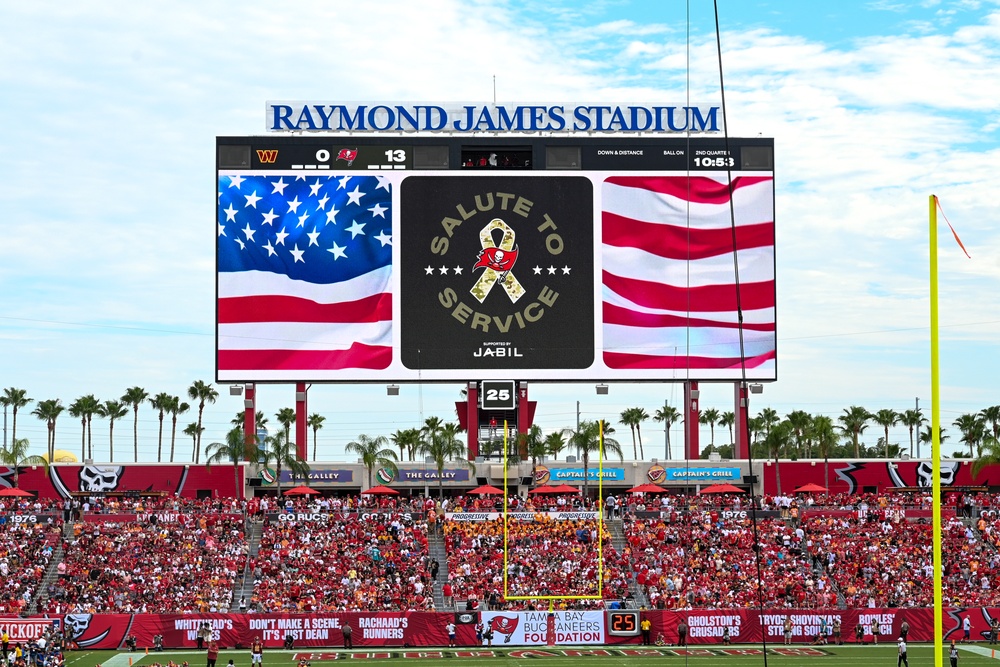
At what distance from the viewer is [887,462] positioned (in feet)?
220

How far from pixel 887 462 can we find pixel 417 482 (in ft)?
80.7

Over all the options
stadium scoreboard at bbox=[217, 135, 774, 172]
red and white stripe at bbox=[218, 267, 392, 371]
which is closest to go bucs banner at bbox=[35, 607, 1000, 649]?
red and white stripe at bbox=[218, 267, 392, 371]

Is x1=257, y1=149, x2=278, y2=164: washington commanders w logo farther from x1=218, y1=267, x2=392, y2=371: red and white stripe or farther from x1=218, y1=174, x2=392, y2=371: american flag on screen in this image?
x1=218, y1=267, x2=392, y2=371: red and white stripe

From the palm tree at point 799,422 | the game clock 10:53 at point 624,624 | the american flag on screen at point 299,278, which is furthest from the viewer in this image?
the palm tree at point 799,422

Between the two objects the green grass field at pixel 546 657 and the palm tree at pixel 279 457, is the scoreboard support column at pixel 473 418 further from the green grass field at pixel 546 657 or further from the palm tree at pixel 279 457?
the green grass field at pixel 546 657

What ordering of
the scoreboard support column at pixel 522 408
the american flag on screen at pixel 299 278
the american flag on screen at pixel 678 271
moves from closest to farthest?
the american flag on screen at pixel 299 278, the american flag on screen at pixel 678 271, the scoreboard support column at pixel 522 408

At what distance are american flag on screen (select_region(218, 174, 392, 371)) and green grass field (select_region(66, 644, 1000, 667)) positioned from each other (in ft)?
55.7

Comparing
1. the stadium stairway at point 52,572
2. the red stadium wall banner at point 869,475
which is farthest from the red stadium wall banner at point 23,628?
the red stadium wall banner at point 869,475

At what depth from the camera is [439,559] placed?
54969 mm

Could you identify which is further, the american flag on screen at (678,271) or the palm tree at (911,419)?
the palm tree at (911,419)

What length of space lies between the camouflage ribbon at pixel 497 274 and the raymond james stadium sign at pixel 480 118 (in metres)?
4.84

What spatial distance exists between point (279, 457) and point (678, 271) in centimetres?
2099

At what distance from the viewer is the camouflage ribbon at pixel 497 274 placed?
5956cm

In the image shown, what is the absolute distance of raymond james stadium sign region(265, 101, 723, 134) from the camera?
60281mm
